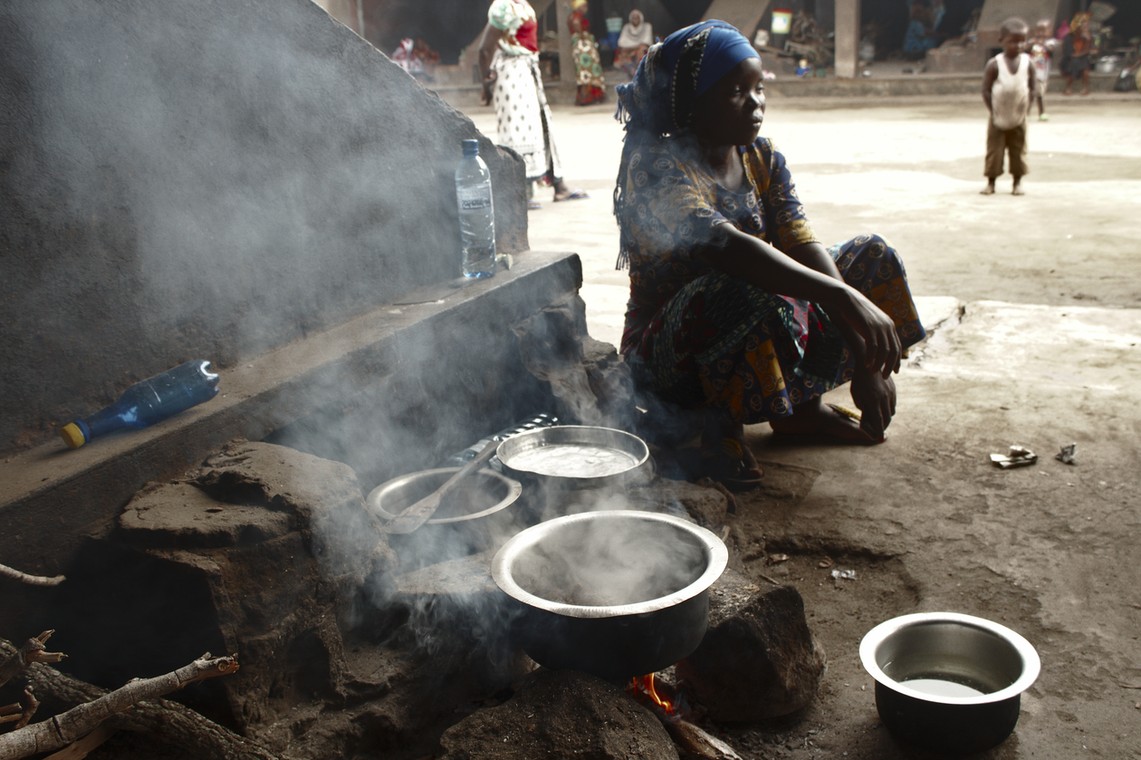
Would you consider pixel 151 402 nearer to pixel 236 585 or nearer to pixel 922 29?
pixel 236 585

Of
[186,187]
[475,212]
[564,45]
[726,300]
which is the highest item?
[564,45]

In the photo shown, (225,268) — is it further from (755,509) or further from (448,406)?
(755,509)

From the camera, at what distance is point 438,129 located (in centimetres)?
348

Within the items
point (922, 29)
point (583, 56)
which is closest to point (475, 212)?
point (583, 56)

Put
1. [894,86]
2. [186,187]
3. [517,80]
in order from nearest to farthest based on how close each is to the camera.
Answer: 1. [186,187]
2. [517,80]
3. [894,86]

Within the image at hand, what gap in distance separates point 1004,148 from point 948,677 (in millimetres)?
7839

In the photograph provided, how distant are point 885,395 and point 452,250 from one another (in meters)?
1.69

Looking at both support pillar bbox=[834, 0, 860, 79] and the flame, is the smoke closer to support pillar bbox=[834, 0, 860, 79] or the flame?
the flame

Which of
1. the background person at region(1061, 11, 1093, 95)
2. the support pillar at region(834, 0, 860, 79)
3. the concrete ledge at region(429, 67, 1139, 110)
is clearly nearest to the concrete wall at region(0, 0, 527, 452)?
the concrete ledge at region(429, 67, 1139, 110)

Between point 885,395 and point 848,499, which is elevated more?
point 885,395

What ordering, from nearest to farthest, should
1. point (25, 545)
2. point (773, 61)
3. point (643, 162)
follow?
point (25, 545)
point (643, 162)
point (773, 61)

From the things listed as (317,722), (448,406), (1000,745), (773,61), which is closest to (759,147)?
(448,406)

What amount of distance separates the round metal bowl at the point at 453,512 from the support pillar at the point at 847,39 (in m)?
18.2

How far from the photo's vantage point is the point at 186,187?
8.22 feet
